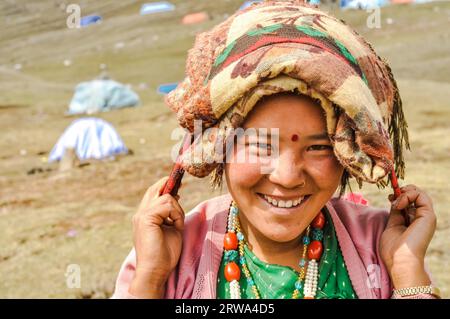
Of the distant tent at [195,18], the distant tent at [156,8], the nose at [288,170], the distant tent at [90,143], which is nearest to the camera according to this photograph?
the nose at [288,170]

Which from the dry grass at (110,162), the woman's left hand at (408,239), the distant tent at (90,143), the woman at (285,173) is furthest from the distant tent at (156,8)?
A: the woman's left hand at (408,239)

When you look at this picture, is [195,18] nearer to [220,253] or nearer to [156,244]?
[220,253]

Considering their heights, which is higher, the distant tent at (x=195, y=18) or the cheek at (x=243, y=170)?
the distant tent at (x=195, y=18)

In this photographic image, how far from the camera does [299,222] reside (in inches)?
→ 95.8

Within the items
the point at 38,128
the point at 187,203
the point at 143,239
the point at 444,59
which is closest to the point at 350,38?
the point at 143,239

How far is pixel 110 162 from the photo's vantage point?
11.2 metres

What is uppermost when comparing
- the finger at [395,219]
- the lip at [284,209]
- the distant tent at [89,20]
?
the distant tent at [89,20]

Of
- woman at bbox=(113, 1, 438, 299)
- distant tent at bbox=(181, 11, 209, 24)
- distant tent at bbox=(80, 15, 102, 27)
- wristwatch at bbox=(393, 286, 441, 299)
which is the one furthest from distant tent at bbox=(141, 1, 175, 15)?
wristwatch at bbox=(393, 286, 441, 299)

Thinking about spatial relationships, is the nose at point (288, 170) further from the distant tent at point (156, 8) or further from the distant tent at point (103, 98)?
the distant tent at point (156, 8)

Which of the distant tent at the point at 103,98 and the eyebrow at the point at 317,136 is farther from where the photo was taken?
the distant tent at the point at 103,98

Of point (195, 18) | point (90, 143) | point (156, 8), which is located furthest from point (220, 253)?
point (156, 8)

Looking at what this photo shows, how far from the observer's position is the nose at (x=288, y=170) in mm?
2283

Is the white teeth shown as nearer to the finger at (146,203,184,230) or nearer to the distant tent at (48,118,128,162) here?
the finger at (146,203,184,230)

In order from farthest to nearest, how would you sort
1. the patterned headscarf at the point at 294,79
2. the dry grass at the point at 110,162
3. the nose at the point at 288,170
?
the dry grass at the point at 110,162, the nose at the point at 288,170, the patterned headscarf at the point at 294,79
